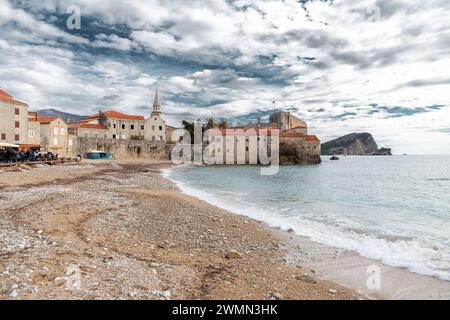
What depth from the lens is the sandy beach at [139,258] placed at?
5.19 metres

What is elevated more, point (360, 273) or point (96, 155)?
point (96, 155)

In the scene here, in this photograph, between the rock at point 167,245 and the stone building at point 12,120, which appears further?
the stone building at point 12,120

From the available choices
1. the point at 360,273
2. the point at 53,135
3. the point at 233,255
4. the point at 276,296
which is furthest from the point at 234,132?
the point at 276,296

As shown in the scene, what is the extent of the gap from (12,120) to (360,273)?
5283 centimetres

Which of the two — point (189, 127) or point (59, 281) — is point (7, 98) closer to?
point (59, 281)

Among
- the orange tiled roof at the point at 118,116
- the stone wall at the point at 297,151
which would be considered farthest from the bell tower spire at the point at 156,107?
the stone wall at the point at 297,151

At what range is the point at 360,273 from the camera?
292 inches

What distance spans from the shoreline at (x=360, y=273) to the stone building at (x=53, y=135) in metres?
58.5

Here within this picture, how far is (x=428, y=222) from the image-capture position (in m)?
15.1

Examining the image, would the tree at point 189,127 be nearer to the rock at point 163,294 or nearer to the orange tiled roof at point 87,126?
the orange tiled roof at point 87,126

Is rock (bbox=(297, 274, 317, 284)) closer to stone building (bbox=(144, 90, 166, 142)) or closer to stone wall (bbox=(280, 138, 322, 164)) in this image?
stone building (bbox=(144, 90, 166, 142))

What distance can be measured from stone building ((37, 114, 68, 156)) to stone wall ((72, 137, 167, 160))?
3.62 m

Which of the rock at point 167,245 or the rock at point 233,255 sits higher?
the rock at point 167,245
